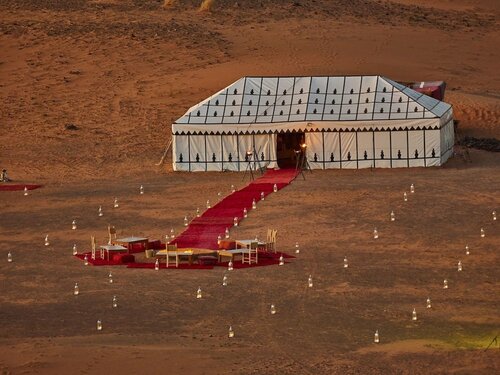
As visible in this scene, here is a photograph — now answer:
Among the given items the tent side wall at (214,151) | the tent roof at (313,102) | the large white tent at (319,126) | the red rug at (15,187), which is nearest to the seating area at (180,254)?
the red rug at (15,187)

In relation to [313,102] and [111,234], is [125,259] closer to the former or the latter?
[111,234]

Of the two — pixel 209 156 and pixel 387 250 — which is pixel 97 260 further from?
pixel 209 156

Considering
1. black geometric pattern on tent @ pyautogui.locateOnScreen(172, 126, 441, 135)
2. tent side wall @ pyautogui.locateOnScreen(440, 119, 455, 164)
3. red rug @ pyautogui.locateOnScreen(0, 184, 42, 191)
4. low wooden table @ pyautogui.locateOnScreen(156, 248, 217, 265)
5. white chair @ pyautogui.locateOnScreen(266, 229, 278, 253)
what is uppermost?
low wooden table @ pyautogui.locateOnScreen(156, 248, 217, 265)

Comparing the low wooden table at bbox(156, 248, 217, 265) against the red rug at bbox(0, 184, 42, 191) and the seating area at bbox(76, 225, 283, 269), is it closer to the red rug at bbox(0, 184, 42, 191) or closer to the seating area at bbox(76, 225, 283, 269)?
the seating area at bbox(76, 225, 283, 269)

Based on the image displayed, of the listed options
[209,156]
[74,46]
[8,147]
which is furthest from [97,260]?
[74,46]

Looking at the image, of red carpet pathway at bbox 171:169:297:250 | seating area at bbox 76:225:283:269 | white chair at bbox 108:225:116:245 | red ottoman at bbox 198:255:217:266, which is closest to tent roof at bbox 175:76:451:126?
red carpet pathway at bbox 171:169:297:250

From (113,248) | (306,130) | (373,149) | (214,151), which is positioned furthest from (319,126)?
(113,248)

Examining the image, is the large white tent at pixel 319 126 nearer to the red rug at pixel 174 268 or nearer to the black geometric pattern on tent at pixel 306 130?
the black geometric pattern on tent at pixel 306 130
